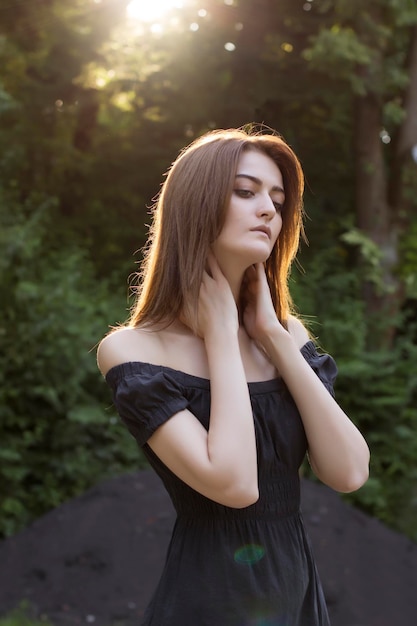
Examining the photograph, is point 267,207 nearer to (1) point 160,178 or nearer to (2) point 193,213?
(2) point 193,213

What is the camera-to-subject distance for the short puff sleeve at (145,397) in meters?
1.74

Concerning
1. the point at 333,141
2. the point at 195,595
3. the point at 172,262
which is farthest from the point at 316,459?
the point at 333,141

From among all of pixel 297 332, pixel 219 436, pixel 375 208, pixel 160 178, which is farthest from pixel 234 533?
pixel 160 178

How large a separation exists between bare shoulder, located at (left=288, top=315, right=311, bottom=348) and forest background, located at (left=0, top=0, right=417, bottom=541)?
16.2 feet

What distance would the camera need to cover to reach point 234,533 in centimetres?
180

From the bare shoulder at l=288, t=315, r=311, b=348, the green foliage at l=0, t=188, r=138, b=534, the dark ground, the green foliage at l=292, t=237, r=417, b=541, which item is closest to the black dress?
the bare shoulder at l=288, t=315, r=311, b=348

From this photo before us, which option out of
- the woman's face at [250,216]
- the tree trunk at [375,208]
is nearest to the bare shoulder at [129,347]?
the woman's face at [250,216]

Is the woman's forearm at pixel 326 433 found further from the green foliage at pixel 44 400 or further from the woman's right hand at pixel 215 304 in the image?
the green foliage at pixel 44 400

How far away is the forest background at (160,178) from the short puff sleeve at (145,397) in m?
5.20

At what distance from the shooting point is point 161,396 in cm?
176

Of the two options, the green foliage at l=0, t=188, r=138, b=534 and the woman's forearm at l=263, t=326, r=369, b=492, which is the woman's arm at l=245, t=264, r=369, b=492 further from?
the green foliage at l=0, t=188, r=138, b=534

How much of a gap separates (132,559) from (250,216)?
4.76 meters

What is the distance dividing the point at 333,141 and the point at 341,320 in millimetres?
2885

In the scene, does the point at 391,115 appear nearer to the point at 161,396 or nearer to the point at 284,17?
the point at 284,17
